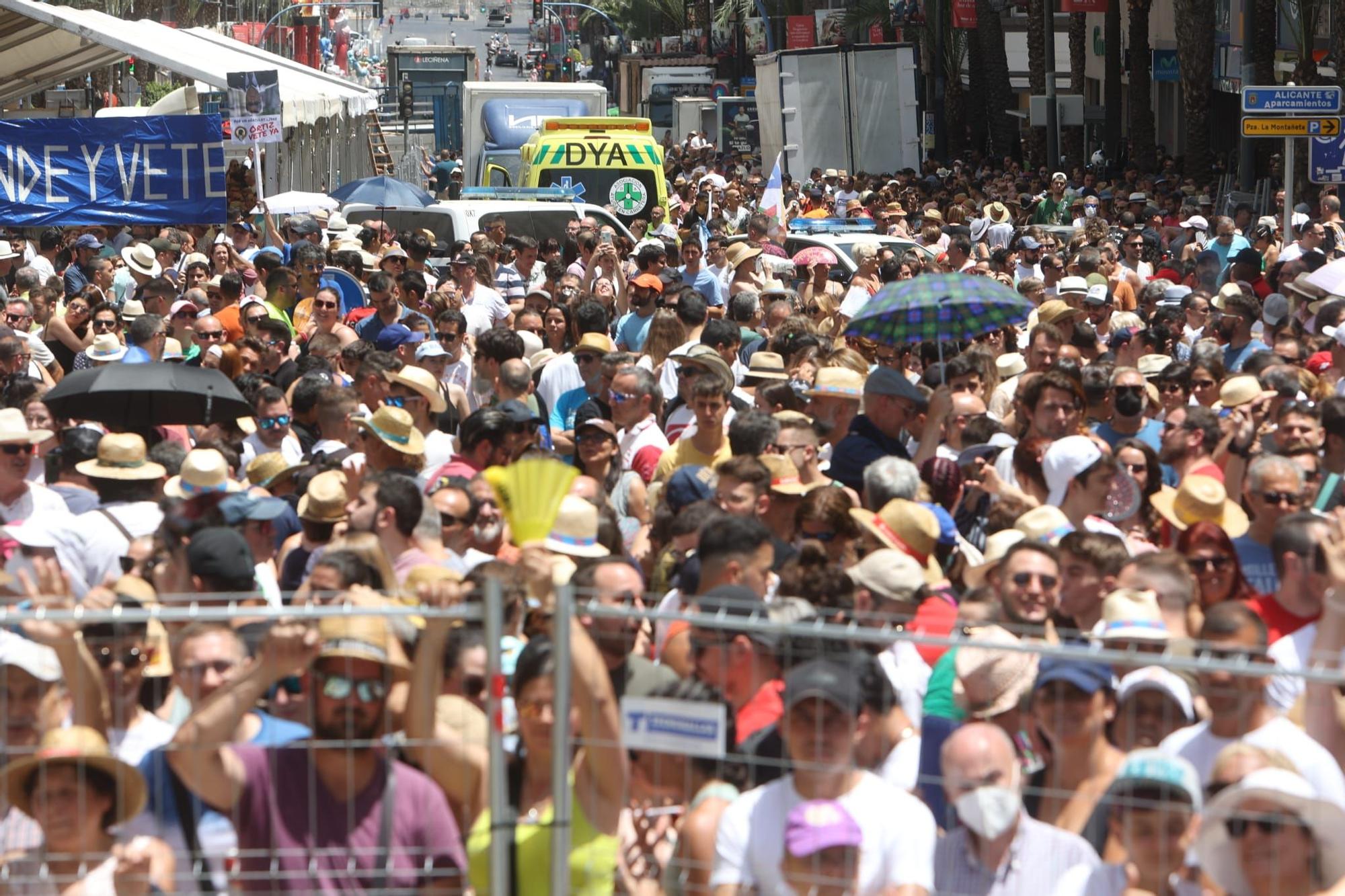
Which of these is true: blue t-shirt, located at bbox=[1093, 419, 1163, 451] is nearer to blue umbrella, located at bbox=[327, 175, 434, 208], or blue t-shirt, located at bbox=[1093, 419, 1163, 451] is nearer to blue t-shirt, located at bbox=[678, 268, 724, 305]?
blue t-shirt, located at bbox=[678, 268, 724, 305]

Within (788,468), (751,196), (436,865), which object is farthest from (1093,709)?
(751,196)

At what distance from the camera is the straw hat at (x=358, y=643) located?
4266mm

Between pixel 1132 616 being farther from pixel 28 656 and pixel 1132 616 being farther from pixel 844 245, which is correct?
pixel 844 245

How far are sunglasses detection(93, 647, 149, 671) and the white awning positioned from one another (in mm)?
17900

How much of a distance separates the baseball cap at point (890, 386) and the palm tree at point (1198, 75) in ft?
79.0

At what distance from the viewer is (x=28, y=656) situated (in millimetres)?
4312

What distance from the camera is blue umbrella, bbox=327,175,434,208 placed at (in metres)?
18.8

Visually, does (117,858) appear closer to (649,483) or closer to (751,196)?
(649,483)

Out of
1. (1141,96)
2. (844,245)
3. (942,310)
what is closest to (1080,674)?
(942,310)

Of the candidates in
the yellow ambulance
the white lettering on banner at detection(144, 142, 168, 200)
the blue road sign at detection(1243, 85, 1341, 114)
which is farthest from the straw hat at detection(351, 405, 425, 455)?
the yellow ambulance

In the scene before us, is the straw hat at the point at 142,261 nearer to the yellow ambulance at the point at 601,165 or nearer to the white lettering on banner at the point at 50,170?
the white lettering on banner at the point at 50,170

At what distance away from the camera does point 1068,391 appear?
827cm

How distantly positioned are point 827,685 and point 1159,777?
0.72m

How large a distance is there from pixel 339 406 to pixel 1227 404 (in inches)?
162
